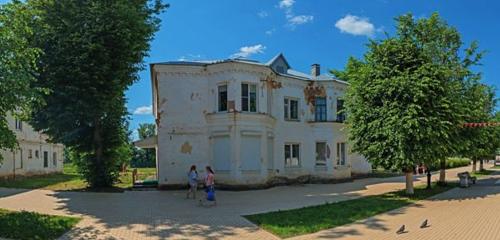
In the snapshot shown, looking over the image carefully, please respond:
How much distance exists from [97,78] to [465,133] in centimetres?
2056

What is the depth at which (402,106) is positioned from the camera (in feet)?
66.1

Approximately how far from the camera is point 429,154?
2006cm

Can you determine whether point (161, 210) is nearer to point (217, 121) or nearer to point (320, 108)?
point (217, 121)

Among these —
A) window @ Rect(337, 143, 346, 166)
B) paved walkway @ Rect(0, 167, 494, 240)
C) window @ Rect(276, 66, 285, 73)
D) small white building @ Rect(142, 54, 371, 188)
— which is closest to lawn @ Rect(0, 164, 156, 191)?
paved walkway @ Rect(0, 167, 494, 240)

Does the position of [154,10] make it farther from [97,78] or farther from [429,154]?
[429,154]

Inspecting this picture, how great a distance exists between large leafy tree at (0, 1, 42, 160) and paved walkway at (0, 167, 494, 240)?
12.3ft

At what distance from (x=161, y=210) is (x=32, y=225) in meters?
4.91

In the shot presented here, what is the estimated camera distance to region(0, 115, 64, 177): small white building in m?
32.6

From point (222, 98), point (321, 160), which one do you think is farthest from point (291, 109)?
point (222, 98)

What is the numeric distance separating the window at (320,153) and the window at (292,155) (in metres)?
1.72

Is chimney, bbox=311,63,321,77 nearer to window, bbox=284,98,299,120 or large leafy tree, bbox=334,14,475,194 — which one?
window, bbox=284,98,299,120

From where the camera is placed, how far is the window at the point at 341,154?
102 feet

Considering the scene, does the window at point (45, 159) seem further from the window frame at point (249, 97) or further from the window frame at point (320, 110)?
the window frame at point (320, 110)

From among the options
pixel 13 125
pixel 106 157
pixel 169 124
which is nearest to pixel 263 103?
pixel 169 124
